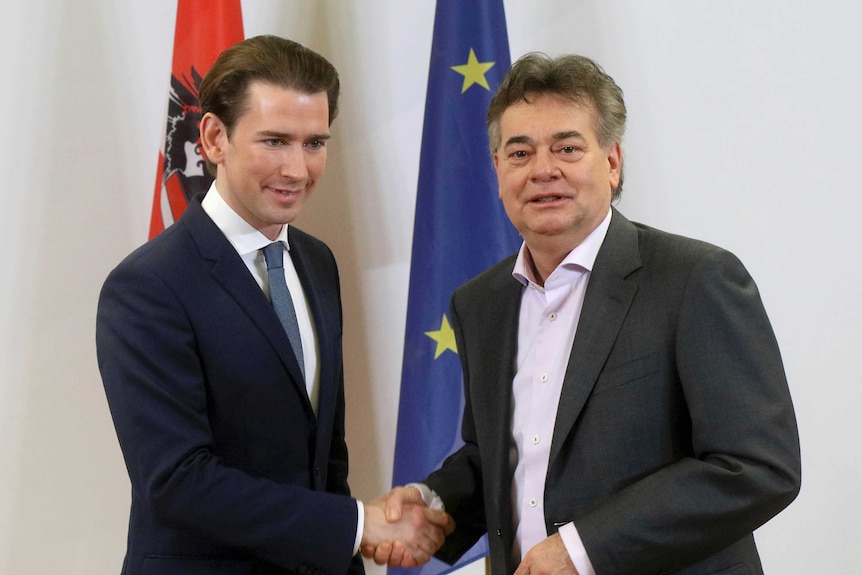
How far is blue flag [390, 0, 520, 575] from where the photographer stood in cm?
332

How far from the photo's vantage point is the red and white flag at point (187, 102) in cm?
314

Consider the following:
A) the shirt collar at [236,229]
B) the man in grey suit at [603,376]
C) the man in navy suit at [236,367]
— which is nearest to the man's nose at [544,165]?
the man in grey suit at [603,376]

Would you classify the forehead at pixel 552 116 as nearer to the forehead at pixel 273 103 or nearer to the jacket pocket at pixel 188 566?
the forehead at pixel 273 103

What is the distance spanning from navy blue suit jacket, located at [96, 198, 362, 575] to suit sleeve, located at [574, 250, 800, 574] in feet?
2.26

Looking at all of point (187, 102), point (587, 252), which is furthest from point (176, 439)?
point (187, 102)

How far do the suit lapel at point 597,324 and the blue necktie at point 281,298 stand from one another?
658 millimetres

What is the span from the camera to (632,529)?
73.5 inches

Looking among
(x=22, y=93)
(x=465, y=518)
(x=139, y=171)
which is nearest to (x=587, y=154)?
(x=465, y=518)

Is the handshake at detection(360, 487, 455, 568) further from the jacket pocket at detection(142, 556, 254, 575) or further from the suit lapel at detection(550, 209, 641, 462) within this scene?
the suit lapel at detection(550, 209, 641, 462)

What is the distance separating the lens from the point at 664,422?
1.97 metres

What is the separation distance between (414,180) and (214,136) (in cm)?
143

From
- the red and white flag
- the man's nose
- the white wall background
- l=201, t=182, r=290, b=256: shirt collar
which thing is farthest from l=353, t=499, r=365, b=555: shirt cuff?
the white wall background

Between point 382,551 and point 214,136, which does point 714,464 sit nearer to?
point 382,551

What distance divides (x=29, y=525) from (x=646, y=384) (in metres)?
2.39
